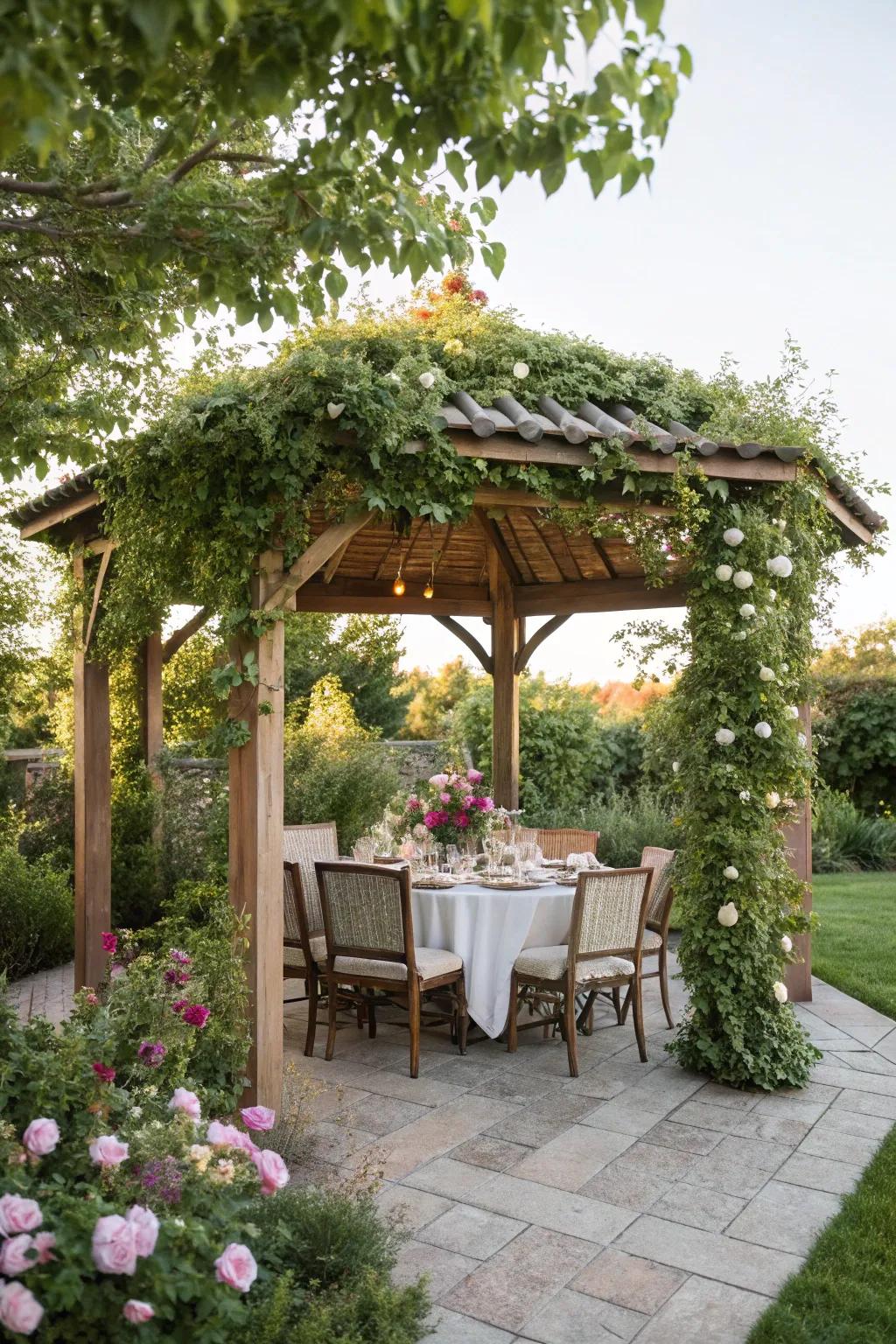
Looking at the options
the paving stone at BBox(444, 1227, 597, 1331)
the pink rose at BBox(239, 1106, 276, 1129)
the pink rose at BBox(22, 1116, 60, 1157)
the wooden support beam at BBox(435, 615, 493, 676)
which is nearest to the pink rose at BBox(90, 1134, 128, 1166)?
the pink rose at BBox(22, 1116, 60, 1157)

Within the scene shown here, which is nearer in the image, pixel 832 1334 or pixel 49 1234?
pixel 49 1234

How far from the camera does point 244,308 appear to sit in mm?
3285

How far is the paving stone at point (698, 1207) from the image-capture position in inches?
139

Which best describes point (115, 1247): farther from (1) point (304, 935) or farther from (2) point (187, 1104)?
(1) point (304, 935)

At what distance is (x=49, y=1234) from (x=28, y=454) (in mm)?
3220

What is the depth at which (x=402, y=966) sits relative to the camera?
5.16 metres

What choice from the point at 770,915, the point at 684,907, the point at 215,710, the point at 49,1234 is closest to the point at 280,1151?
the point at 49,1234

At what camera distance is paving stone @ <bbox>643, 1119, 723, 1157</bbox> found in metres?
4.18

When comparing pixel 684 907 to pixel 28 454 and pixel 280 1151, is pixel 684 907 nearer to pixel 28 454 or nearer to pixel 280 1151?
pixel 280 1151

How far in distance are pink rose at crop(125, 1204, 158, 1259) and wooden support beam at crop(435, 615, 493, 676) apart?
667cm

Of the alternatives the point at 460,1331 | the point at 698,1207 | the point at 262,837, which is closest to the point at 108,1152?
A: the point at 460,1331

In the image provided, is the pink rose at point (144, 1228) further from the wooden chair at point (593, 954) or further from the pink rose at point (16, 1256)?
the wooden chair at point (593, 954)

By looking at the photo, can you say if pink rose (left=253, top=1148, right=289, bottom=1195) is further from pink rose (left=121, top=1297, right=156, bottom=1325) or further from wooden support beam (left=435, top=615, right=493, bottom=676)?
wooden support beam (left=435, top=615, right=493, bottom=676)

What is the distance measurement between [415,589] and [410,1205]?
220 inches
